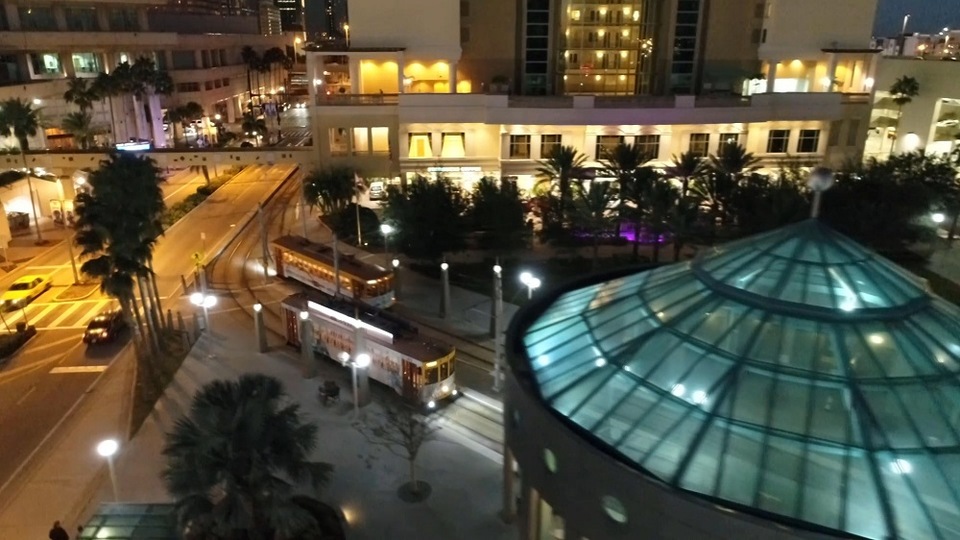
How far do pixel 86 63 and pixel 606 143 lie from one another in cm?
5632

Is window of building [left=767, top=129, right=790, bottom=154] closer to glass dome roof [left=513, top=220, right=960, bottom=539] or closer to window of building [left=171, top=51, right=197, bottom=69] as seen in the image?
glass dome roof [left=513, top=220, right=960, bottom=539]

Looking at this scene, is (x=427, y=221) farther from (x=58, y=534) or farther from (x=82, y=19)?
(x=82, y=19)

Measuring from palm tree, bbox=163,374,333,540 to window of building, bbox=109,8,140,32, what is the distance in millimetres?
74525

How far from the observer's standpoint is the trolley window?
26.1 meters

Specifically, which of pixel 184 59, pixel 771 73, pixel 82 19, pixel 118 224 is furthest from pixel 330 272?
pixel 184 59

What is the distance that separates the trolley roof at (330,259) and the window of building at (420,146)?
16436mm

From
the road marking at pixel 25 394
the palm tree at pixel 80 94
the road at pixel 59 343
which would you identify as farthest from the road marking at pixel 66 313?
the palm tree at pixel 80 94

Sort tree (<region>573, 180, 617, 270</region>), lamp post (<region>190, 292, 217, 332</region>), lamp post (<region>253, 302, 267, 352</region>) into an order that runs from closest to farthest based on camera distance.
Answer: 1. lamp post (<region>253, 302, 267, 352</region>)
2. lamp post (<region>190, 292, 217, 332</region>)
3. tree (<region>573, 180, 617, 270</region>)

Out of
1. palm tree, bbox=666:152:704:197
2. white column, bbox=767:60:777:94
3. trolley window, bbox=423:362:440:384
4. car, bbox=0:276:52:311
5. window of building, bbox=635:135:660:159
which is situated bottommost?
car, bbox=0:276:52:311

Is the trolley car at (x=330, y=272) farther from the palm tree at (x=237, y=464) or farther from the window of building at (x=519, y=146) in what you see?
the window of building at (x=519, y=146)

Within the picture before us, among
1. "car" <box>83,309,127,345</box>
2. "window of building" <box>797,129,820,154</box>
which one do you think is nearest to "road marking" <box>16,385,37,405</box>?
"car" <box>83,309,127,345</box>

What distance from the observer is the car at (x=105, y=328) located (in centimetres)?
3400

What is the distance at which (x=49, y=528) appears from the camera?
21422 millimetres

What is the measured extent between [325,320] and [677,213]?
19.4 metres
